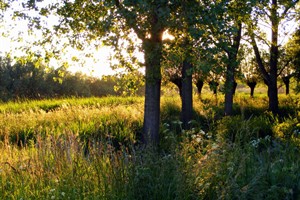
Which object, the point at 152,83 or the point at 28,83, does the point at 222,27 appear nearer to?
the point at 152,83

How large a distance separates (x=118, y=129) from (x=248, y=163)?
23.9 feet

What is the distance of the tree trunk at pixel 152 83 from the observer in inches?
376

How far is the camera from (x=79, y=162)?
5.91 metres

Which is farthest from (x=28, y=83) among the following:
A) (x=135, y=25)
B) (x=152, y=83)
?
(x=135, y=25)

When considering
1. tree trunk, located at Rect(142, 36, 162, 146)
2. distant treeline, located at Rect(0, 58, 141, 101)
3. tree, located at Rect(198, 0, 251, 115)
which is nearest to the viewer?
tree, located at Rect(198, 0, 251, 115)

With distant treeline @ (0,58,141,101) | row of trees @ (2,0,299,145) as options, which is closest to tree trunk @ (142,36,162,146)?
row of trees @ (2,0,299,145)

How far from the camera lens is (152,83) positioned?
34.3 feet

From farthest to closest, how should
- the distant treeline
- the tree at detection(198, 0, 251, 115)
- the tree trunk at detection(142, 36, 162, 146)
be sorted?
the distant treeline → the tree trunk at detection(142, 36, 162, 146) → the tree at detection(198, 0, 251, 115)

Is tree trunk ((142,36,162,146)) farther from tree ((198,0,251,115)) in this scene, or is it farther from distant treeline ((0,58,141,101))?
distant treeline ((0,58,141,101))

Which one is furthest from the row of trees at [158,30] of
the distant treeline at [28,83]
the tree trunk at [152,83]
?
the distant treeline at [28,83]

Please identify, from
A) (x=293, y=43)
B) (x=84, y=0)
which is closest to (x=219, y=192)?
(x=84, y=0)

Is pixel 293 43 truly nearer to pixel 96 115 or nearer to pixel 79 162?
pixel 96 115

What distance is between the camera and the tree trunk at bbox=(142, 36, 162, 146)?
31.3ft

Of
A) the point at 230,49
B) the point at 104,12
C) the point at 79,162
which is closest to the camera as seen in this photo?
the point at 79,162
